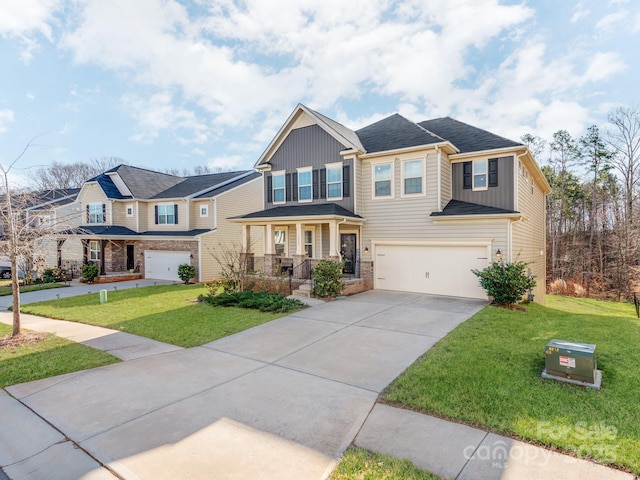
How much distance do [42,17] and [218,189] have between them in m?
12.1

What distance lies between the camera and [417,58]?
1273 cm

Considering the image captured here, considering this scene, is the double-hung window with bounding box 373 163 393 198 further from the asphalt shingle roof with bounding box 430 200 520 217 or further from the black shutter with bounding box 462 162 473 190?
the black shutter with bounding box 462 162 473 190

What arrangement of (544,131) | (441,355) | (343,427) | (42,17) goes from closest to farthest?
(343,427)
(441,355)
(42,17)
(544,131)

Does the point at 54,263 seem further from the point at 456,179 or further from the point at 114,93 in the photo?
the point at 456,179

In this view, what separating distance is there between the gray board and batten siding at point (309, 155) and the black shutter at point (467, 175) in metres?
4.49

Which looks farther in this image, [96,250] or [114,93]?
[96,250]

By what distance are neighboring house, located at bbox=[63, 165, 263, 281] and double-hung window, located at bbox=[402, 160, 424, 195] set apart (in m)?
11.5

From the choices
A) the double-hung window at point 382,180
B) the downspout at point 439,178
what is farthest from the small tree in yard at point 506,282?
the double-hung window at point 382,180

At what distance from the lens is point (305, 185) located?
1579 centimetres

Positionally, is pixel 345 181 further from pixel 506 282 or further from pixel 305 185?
pixel 506 282

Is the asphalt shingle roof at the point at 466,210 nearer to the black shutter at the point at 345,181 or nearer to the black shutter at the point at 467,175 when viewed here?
the black shutter at the point at 467,175

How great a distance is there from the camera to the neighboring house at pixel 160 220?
20.2 m

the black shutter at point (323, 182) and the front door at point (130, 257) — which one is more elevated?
the black shutter at point (323, 182)

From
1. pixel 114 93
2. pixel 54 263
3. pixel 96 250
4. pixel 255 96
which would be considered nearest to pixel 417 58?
pixel 255 96
